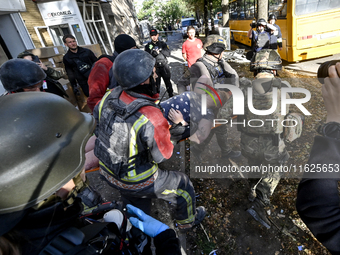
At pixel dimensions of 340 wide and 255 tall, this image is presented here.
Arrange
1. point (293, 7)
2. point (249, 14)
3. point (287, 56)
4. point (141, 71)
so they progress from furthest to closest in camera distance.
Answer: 1. point (249, 14)
2. point (287, 56)
3. point (293, 7)
4. point (141, 71)

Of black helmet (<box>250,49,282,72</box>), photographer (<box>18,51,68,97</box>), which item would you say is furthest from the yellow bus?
photographer (<box>18,51,68,97</box>)

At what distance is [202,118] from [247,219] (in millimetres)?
1562

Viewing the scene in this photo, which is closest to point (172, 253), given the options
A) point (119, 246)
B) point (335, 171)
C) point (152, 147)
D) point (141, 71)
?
point (119, 246)

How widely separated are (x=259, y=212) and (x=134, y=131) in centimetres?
216

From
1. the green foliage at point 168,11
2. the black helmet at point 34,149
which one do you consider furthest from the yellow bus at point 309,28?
the green foliage at point 168,11

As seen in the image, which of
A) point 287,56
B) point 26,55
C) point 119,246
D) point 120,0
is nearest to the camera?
point 119,246

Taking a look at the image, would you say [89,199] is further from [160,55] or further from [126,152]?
[160,55]

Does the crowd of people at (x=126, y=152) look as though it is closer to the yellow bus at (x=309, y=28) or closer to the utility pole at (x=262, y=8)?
the yellow bus at (x=309, y=28)

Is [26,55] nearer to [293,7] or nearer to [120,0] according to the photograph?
[293,7]

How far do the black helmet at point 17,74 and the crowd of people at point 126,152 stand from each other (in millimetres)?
12

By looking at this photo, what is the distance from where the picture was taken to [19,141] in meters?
0.82

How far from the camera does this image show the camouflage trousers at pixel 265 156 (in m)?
2.43

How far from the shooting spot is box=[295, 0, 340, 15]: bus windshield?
6.27 meters

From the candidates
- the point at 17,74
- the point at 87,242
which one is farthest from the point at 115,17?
the point at 87,242
